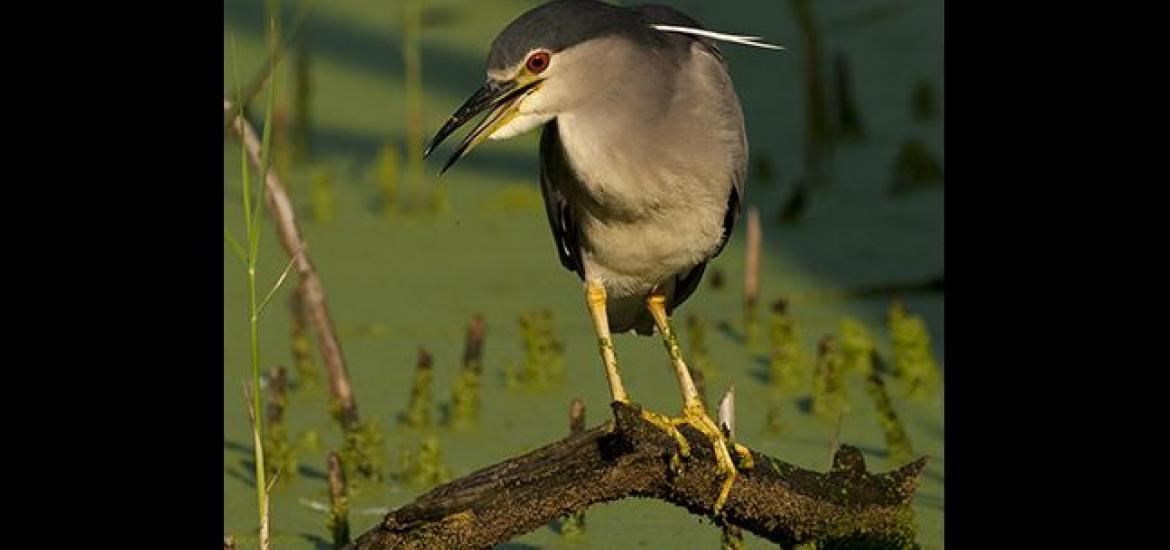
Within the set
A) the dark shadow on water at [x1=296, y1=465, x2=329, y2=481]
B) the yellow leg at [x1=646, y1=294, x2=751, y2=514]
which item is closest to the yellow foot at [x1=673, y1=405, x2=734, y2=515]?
the yellow leg at [x1=646, y1=294, x2=751, y2=514]

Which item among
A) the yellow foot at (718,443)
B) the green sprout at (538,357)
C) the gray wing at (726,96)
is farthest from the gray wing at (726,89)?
the green sprout at (538,357)

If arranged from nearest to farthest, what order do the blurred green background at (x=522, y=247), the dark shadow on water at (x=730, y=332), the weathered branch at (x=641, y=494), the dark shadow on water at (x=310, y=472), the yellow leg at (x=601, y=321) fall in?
the weathered branch at (x=641, y=494) < the yellow leg at (x=601, y=321) < the dark shadow on water at (x=310, y=472) < the blurred green background at (x=522, y=247) < the dark shadow on water at (x=730, y=332)

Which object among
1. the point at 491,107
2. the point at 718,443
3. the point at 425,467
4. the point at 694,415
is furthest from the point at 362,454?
the point at 491,107

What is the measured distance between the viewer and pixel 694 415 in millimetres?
4105

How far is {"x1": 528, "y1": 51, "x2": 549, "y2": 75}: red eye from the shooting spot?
152 inches

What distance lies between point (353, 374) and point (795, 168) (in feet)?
6.59

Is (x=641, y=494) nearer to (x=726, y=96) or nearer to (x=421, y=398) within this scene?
(x=726, y=96)

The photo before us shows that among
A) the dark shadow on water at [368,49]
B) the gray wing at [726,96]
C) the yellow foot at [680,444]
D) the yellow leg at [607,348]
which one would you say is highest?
the gray wing at [726,96]

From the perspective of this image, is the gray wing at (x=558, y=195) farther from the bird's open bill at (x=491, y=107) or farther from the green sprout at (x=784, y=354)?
the green sprout at (x=784, y=354)

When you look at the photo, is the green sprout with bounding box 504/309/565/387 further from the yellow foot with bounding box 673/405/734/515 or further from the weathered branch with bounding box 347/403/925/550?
the weathered branch with bounding box 347/403/925/550

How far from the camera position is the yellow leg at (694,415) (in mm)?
3891

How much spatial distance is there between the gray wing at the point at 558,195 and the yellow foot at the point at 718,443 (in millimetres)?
368

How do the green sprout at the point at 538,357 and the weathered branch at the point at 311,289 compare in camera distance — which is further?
the green sprout at the point at 538,357
